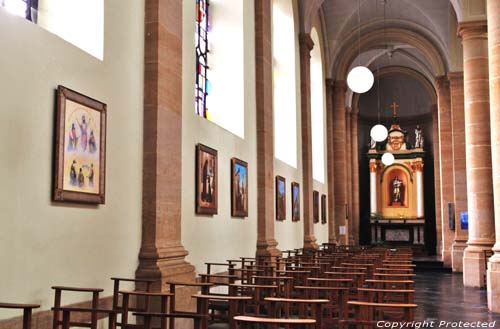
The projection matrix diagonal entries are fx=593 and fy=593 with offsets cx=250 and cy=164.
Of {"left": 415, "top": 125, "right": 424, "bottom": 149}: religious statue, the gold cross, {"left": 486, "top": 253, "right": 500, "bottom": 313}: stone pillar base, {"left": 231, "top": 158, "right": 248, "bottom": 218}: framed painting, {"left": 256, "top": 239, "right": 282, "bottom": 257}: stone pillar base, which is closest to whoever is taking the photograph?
{"left": 486, "top": 253, "right": 500, "bottom": 313}: stone pillar base

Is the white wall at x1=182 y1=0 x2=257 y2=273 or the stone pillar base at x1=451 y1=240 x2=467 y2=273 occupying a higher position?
the white wall at x1=182 y1=0 x2=257 y2=273

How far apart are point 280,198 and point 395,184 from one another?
1745 cm

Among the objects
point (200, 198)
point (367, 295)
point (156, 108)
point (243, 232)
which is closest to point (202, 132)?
point (200, 198)

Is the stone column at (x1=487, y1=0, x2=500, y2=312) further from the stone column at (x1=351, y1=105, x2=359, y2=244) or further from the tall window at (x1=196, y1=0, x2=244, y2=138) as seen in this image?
the stone column at (x1=351, y1=105, x2=359, y2=244)

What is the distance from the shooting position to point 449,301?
1128 cm

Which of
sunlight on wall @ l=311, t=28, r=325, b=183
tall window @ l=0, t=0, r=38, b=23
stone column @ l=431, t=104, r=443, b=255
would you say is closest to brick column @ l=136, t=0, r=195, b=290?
tall window @ l=0, t=0, r=38, b=23

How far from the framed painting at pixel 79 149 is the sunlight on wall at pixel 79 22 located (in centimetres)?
76

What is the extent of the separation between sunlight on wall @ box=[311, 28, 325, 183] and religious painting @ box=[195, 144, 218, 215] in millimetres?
10775

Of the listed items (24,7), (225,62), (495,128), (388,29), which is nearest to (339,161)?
(388,29)

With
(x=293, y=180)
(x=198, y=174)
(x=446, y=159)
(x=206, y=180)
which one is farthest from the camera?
(x=446, y=159)

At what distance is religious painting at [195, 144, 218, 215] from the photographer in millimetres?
8859

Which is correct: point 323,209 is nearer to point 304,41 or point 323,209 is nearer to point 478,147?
point 304,41

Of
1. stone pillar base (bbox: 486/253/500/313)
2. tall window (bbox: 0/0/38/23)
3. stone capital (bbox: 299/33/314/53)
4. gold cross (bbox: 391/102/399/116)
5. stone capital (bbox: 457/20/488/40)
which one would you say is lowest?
stone pillar base (bbox: 486/253/500/313)

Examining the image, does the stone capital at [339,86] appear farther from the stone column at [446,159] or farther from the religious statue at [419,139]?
the religious statue at [419,139]
